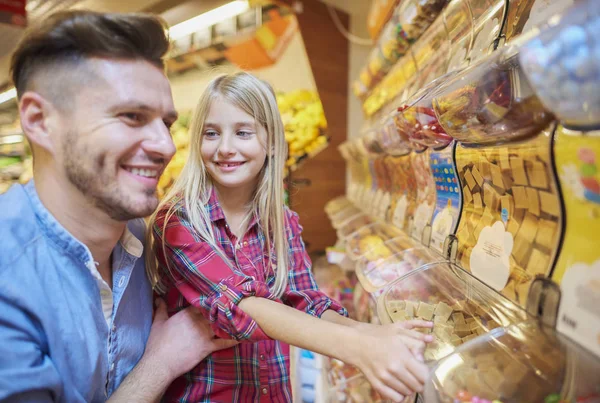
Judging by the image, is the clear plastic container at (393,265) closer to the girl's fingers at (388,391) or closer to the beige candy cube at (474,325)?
the beige candy cube at (474,325)

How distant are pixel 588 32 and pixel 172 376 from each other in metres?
1.26

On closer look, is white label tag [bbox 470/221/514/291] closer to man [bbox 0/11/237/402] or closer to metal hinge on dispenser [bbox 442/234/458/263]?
metal hinge on dispenser [bbox 442/234/458/263]

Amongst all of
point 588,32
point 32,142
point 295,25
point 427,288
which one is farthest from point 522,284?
point 295,25

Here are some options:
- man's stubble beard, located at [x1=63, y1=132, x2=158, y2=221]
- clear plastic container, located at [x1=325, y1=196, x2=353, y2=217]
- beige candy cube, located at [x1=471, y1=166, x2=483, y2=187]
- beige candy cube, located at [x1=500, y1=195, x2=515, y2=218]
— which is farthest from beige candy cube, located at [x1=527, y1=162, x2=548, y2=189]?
clear plastic container, located at [x1=325, y1=196, x2=353, y2=217]

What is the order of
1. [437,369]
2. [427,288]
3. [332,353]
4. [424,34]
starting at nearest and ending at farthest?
1. [437,369]
2. [332,353]
3. [427,288]
4. [424,34]

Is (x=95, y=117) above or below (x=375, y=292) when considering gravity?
above

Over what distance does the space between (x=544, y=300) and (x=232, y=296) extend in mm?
745

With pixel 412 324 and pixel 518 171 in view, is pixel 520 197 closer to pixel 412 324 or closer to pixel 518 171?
pixel 518 171

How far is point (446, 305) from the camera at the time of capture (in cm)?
101

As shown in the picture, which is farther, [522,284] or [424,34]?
[424,34]

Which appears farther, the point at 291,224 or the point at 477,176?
the point at 291,224

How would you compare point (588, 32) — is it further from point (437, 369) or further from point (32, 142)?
point (32, 142)

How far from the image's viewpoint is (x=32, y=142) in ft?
3.07

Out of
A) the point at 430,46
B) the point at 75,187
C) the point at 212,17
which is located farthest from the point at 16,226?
the point at 212,17
